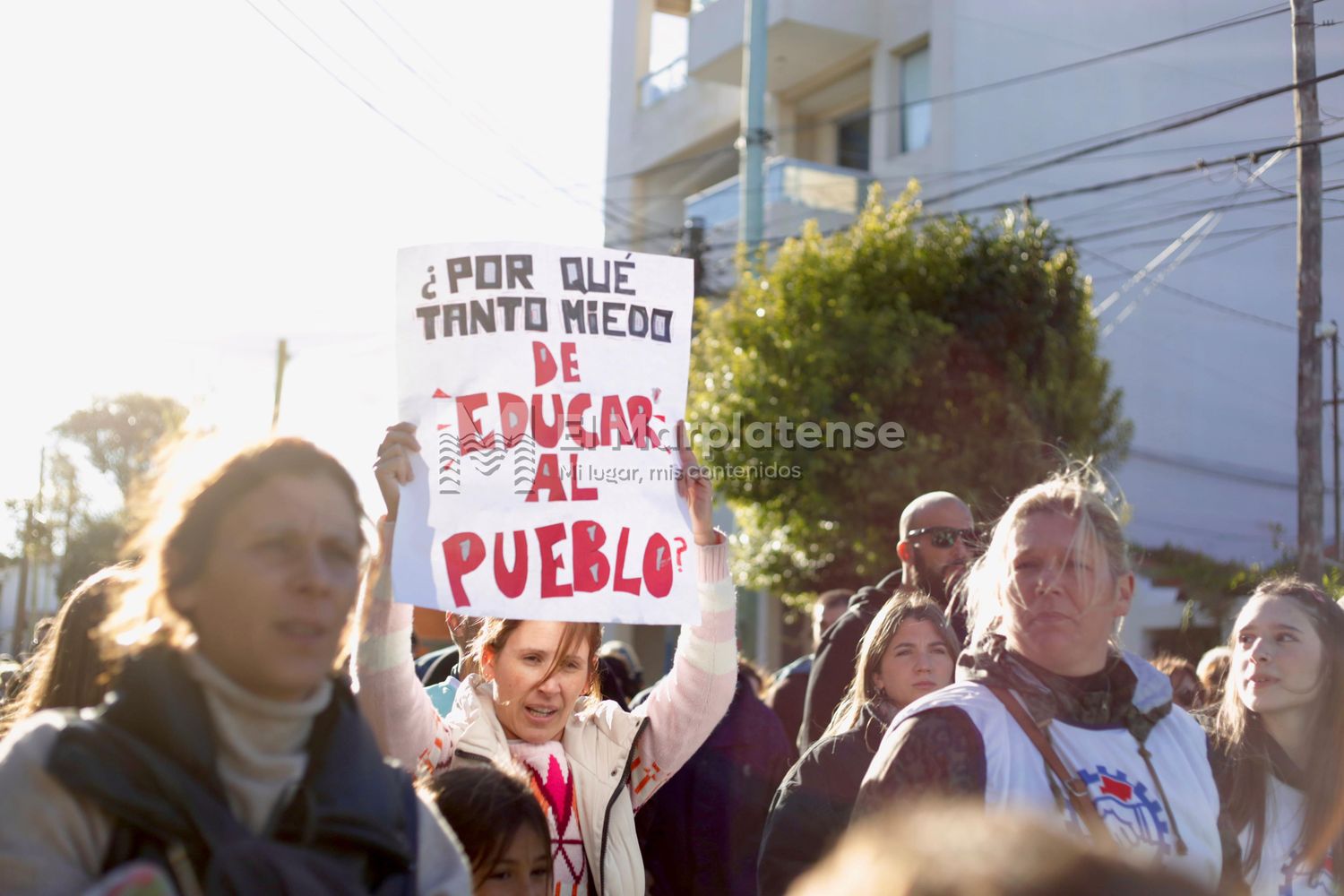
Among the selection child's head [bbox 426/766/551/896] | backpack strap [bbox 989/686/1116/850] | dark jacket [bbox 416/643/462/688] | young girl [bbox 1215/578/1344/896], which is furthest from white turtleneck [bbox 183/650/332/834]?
dark jacket [bbox 416/643/462/688]

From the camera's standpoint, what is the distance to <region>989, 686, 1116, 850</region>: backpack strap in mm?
2379

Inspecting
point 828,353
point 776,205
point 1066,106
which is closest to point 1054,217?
point 1066,106

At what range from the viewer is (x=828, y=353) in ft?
43.1

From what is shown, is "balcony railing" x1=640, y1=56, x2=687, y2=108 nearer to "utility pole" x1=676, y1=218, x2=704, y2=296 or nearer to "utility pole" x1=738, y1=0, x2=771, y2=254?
"utility pole" x1=676, y1=218, x2=704, y2=296

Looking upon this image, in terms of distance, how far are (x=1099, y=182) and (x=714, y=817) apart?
16944 mm

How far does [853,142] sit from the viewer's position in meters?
21.5

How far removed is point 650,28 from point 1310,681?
24562mm

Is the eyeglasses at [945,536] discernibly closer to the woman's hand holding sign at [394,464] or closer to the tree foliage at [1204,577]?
the woman's hand holding sign at [394,464]

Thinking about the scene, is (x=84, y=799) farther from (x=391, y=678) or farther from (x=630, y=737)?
(x=630, y=737)

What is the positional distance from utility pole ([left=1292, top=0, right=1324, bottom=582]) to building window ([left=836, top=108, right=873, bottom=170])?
34.5 feet

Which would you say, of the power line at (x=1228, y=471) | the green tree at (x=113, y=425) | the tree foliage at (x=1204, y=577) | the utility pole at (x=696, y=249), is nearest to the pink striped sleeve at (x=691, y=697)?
the tree foliage at (x=1204, y=577)

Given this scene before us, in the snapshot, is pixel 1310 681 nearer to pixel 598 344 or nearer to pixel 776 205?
pixel 598 344

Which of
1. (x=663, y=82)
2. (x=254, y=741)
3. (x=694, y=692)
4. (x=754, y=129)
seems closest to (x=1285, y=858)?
(x=694, y=692)

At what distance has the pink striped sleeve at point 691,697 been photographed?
10.4ft
